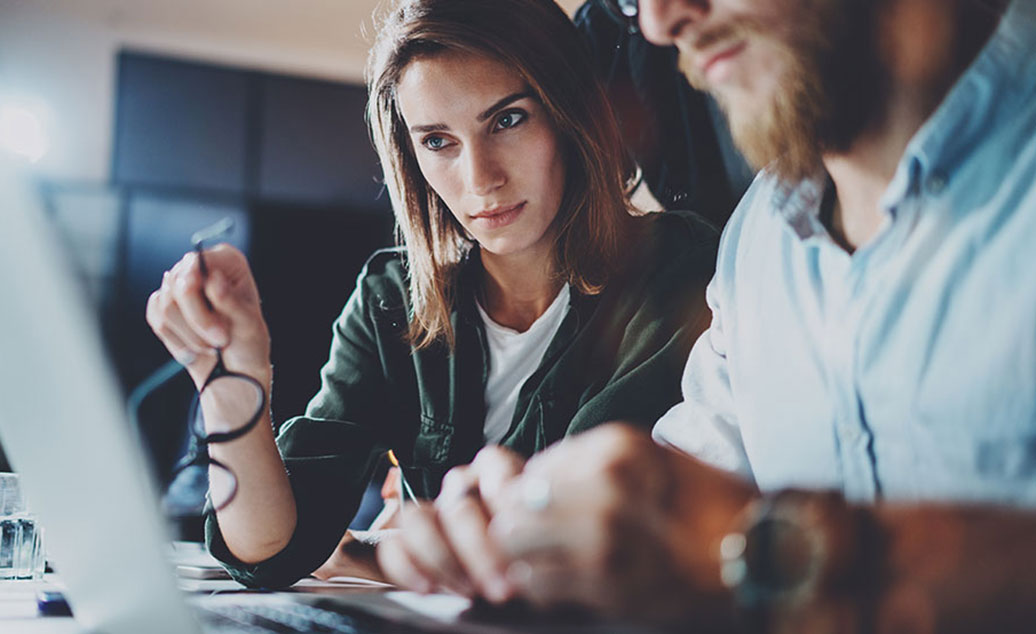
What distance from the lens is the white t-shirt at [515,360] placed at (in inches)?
50.9

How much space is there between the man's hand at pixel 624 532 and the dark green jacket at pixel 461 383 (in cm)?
64

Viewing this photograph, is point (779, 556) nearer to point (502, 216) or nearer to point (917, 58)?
point (917, 58)

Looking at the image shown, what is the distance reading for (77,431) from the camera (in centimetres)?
46

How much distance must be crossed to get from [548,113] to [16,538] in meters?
0.85

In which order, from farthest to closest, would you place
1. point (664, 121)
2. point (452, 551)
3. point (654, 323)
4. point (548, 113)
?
point (664, 121) < point (548, 113) < point (654, 323) < point (452, 551)

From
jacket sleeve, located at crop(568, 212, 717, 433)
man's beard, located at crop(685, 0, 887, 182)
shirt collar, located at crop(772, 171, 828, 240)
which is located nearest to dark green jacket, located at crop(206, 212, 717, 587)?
jacket sleeve, located at crop(568, 212, 717, 433)

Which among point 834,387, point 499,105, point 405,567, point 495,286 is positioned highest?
point 499,105

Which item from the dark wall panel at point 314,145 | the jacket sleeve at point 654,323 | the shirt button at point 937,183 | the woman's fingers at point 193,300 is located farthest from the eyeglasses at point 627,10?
the dark wall panel at point 314,145

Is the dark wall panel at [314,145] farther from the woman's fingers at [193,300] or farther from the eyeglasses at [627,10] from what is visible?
the woman's fingers at [193,300]

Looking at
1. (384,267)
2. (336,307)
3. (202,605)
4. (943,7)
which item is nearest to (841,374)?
(943,7)

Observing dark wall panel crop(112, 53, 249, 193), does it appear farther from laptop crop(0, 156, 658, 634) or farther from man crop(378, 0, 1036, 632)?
laptop crop(0, 156, 658, 634)

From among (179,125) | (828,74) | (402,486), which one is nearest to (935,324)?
(828,74)

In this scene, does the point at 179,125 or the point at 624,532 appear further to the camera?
the point at 179,125

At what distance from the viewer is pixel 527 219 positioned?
4.25 feet
